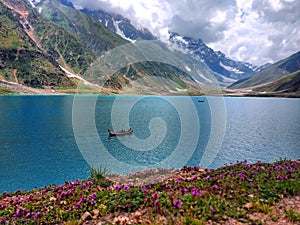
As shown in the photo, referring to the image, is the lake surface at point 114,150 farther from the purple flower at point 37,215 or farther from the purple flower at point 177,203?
the purple flower at point 37,215

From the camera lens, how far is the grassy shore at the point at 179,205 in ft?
34.9

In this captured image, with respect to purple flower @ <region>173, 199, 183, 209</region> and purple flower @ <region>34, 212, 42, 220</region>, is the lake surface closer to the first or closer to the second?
purple flower @ <region>173, 199, 183, 209</region>

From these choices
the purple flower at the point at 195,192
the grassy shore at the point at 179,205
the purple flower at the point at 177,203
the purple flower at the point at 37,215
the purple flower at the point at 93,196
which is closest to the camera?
the grassy shore at the point at 179,205

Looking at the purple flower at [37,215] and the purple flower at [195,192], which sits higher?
the purple flower at [37,215]

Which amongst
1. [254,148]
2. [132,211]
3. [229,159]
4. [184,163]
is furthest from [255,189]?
[254,148]

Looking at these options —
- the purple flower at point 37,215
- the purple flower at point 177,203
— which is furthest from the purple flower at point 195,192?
the purple flower at point 37,215

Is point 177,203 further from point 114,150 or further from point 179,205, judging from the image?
point 114,150

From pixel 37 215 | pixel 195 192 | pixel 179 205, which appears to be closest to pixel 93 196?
pixel 37 215

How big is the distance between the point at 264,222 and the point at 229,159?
3331 cm

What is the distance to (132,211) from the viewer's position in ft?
37.9

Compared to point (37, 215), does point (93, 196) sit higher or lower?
lower

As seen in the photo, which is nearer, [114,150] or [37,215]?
[37,215]

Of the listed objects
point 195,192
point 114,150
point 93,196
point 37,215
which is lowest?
point 195,192

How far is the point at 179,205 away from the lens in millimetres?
11305
